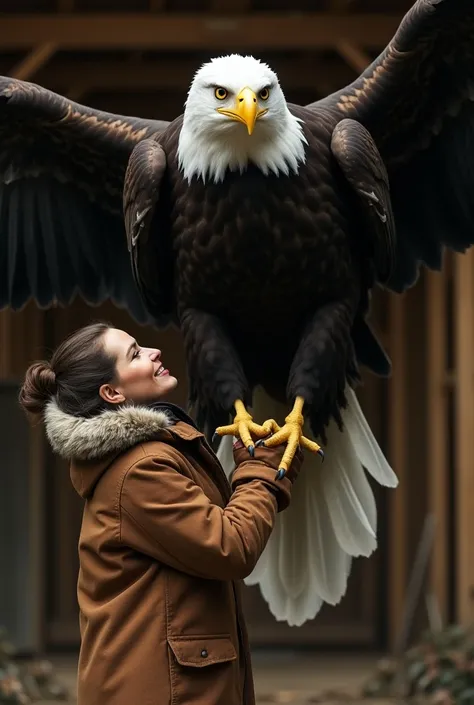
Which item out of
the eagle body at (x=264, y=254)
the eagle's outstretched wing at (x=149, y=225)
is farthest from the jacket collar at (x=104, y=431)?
the eagle's outstretched wing at (x=149, y=225)

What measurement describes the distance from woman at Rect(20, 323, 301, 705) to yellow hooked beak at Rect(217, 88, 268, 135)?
1.89ft

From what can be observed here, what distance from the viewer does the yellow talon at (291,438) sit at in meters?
2.86

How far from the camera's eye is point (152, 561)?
2504 millimetres

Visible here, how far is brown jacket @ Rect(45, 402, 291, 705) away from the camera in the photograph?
2453mm

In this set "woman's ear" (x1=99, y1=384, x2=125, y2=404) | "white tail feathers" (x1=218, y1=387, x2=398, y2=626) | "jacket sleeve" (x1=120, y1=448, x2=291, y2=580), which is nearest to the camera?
"jacket sleeve" (x1=120, y1=448, x2=291, y2=580)

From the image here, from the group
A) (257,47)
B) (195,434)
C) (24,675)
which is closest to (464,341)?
(257,47)

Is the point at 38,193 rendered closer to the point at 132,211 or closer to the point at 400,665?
the point at 132,211

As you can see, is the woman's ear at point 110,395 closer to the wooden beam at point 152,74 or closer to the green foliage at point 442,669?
the green foliage at point 442,669

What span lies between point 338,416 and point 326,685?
15.0ft

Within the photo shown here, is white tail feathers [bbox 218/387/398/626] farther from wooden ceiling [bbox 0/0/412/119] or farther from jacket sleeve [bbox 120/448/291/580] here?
wooden ceiling [bbox 0/0/412/119]

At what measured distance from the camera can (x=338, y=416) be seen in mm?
3469

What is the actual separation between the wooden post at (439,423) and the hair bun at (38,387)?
16.2 feet

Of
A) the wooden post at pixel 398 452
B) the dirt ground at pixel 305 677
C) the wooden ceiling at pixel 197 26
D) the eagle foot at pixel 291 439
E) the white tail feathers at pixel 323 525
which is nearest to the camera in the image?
the eagle foot at pixel 291 439

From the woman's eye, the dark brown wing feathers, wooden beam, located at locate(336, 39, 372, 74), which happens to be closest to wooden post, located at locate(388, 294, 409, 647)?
wooden beam, located at locate(336, 39, 372, 74)
